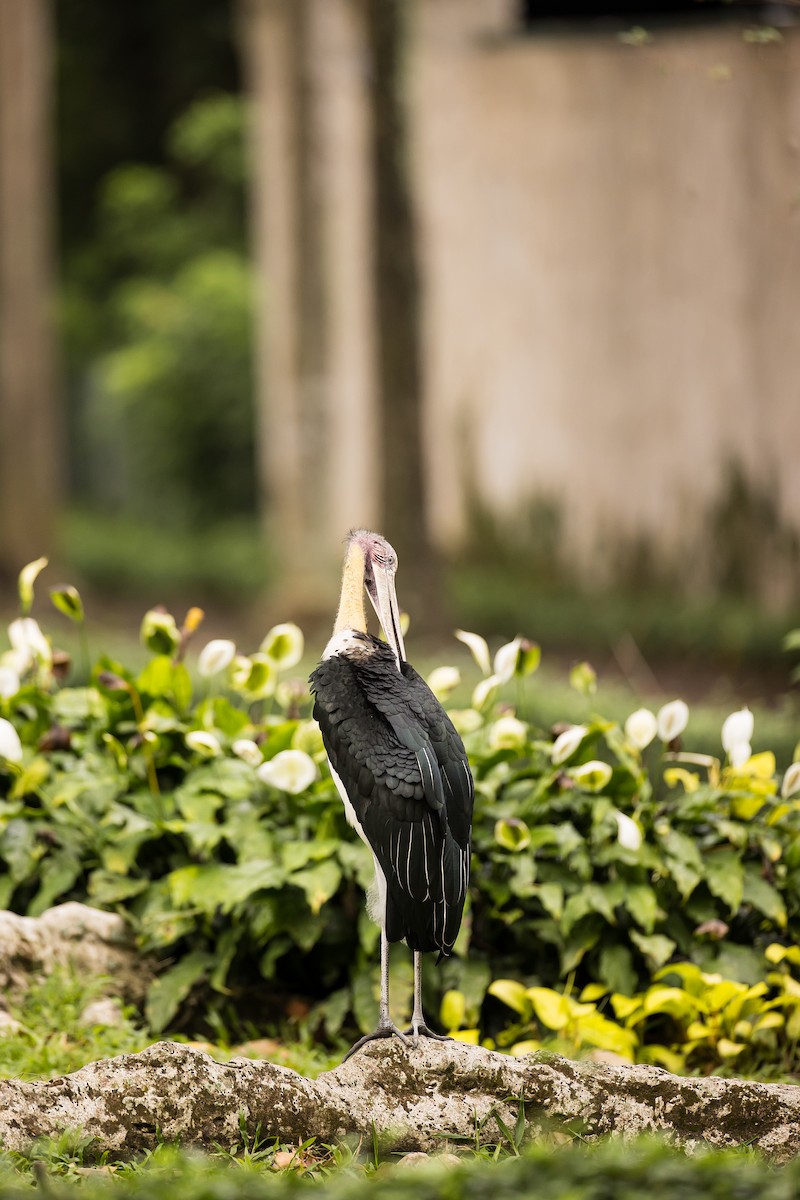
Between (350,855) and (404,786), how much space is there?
935 millimetres

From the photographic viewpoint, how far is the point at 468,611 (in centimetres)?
1139

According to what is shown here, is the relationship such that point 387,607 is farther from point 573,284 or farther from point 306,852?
point 573,284

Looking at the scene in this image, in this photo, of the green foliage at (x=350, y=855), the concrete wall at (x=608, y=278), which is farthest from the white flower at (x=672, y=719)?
the concrete wall at (x=608, y=278)

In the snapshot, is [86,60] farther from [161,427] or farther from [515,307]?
[515,307]

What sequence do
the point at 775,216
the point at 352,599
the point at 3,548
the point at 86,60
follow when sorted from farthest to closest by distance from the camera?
1. the point at 86,60
2. the point at 3,548
3. the point at 775,216
4. the point at 352,599

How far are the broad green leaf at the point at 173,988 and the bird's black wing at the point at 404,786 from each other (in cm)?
108

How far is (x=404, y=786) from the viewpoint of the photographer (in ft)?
11.1

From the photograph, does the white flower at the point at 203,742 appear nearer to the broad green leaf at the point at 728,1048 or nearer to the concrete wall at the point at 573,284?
the broad green leaf at the point at 728,1048

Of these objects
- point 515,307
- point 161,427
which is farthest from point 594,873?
point 161,427

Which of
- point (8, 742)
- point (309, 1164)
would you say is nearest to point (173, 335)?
point (8, 742)

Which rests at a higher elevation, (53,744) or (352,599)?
(352,599)

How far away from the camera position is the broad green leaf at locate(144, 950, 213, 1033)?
4.16 meters

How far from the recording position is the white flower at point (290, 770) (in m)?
3.96

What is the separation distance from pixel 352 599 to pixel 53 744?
5.25 ft
